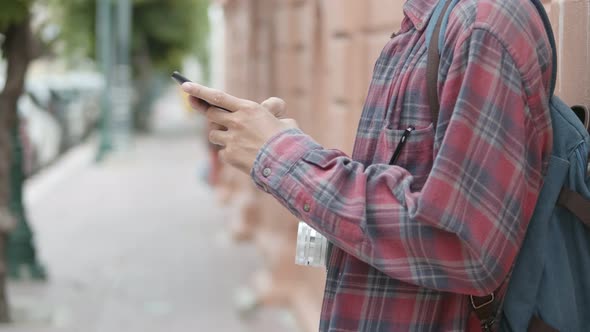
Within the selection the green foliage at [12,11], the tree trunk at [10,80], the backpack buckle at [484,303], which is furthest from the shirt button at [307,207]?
the tree trunk at [10,80]

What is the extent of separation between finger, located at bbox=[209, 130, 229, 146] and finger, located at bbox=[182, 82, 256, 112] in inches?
2.2

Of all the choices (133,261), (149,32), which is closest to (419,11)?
(133,261)

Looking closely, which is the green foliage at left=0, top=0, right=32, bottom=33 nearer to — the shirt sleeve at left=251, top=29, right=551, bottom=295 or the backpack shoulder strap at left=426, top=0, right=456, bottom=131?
the shirt sleeve at left=251, top=29, right=551, bottom=295

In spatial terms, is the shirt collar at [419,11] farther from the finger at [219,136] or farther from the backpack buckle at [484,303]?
the backpack buckle at [484,303]

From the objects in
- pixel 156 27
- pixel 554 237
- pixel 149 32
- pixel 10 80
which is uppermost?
pixel 554 237

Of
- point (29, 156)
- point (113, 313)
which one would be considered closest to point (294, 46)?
point (113, 313)

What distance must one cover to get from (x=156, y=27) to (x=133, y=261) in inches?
834

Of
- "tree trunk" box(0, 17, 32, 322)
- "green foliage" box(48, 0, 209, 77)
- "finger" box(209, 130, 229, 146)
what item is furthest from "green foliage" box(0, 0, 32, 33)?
"green foliage" box(48, 0, 209, 77)

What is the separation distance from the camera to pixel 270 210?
8.98m

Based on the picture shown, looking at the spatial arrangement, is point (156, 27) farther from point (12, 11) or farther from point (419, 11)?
point (419, 11)

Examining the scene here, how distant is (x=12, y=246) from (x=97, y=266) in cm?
115

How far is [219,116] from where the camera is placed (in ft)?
5.46

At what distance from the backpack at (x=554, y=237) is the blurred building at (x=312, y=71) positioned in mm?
489

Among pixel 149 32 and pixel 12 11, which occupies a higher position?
pixel 12 11
